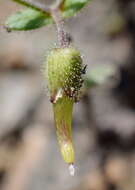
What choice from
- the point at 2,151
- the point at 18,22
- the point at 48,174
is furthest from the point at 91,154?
the point at 18,22

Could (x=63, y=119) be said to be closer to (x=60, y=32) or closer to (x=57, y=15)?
(x=60, y=32)

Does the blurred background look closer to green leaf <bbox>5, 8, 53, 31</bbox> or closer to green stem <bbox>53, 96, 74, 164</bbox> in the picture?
green leaf <bbox>5, 8, 53, 31</bbox>

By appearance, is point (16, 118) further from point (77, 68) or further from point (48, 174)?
point (77, 68)

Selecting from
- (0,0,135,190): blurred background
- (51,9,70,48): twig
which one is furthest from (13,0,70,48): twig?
(0,0,135,190): blurred background

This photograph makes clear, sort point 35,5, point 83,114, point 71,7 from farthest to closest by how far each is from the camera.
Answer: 1. point 83,114
2. point 71,7
3. point 35,5

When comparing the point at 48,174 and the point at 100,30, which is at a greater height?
the point at 100,30

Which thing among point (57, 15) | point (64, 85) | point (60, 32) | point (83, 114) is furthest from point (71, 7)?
point (83, 114)

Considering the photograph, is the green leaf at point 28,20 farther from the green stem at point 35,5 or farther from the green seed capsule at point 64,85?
the green seed capsule at point 64,85
